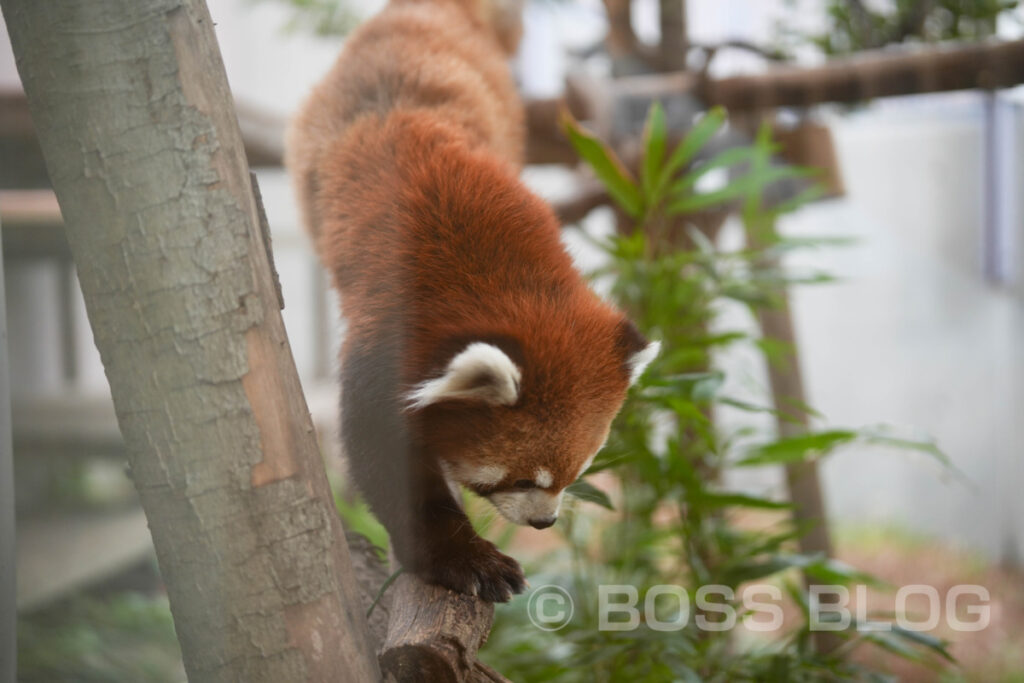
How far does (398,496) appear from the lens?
1246 mm

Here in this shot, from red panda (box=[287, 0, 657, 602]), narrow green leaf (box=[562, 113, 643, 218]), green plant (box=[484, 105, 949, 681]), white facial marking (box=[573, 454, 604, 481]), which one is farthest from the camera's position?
narrow green leaf (box=[562, 113, 643, 218])

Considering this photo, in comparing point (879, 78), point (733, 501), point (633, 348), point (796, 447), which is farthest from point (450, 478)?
point (879, 78)

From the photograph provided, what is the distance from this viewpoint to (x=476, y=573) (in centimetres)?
121

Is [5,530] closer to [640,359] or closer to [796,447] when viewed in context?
[640,359]

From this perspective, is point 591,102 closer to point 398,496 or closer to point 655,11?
point 655,11

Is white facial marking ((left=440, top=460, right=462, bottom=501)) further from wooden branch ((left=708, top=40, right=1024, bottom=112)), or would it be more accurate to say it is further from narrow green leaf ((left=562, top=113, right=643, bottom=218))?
wooden branch ((left=708, top=40, right=1024, bottom=112))

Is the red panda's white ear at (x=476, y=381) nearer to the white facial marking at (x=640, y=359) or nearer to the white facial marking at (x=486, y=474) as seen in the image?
the white facial marking at (x=486, y=474)

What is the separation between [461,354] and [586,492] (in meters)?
0.45

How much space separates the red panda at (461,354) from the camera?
1.17 meters

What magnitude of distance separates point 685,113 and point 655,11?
360 millimetres

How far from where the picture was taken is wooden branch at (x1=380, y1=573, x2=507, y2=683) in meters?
1.02

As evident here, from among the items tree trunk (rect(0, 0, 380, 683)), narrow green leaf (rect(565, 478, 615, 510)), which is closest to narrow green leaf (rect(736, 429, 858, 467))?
narrow green leaf (rect(565, 478, 615, 510))

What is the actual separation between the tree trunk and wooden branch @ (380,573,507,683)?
87 millimetres

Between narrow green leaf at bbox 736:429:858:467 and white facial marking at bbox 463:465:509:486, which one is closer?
white facial marking at bbox 463:465:509:486
